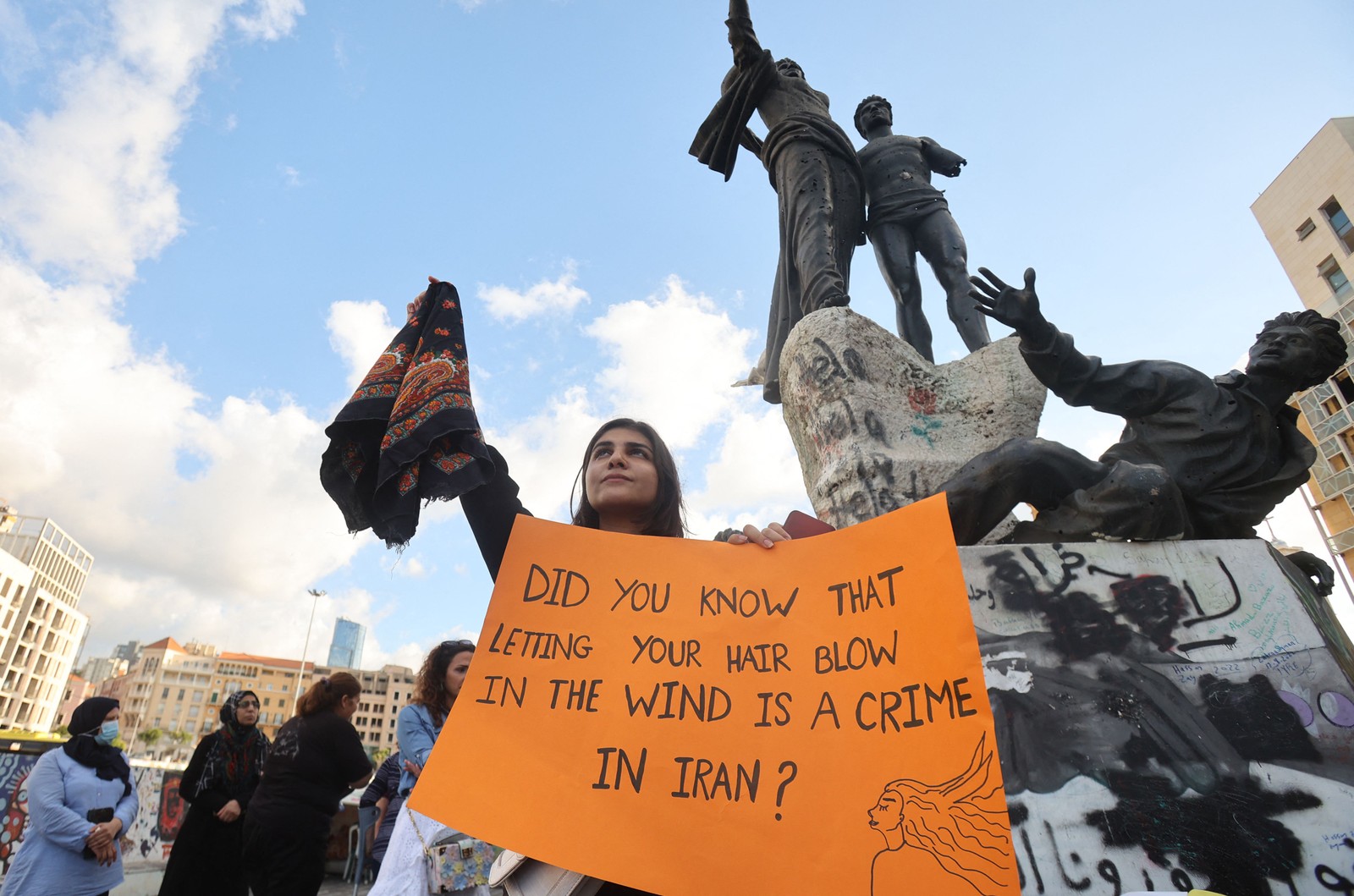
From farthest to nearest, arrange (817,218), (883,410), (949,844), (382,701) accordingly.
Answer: (382,701) < (817,218) < (883,410) < (949,844)

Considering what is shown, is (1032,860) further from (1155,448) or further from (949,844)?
(1155,448)

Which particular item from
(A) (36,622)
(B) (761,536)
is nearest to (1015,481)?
(B) (761,536)

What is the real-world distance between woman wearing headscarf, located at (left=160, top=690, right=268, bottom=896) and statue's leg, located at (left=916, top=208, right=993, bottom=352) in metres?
5.29

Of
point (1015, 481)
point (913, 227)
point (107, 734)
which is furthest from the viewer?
point (913, 227)

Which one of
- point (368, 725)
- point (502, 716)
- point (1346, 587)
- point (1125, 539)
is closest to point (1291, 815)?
point (1125, 539)

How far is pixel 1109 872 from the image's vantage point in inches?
66.4

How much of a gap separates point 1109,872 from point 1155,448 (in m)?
1.71

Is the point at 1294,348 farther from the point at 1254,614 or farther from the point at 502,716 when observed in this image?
the point at 502,716

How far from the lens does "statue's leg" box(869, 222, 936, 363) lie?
5395mm

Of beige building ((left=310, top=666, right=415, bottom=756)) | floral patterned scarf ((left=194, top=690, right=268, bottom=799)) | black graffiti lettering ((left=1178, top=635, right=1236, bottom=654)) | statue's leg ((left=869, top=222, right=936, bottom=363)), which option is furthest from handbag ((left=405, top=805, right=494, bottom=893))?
beige building ((left=310, top=666, right=415, bottom=756))

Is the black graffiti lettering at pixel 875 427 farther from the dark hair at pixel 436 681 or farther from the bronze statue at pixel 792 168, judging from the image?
the dark hair at pixel 436 681

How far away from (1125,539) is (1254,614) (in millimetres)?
393

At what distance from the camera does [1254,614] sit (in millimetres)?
2041

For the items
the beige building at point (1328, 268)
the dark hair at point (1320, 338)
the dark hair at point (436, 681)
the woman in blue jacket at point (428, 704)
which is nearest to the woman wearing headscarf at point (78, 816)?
the woman in blue jacket at point (428, 704)
